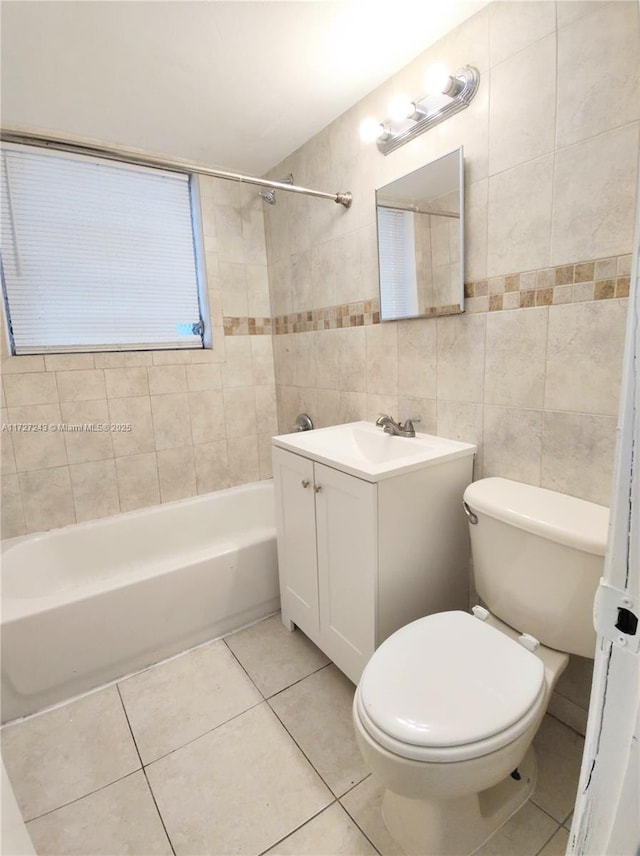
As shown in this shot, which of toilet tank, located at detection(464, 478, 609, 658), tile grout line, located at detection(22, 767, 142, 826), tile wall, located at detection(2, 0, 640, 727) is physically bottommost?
tile grout line, located at detection(22, 767, 142, 826)

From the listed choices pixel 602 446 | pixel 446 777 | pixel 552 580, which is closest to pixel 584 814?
pixel 446 777

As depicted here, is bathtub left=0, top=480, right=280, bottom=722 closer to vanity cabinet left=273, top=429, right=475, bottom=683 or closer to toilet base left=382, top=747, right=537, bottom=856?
vanity cabinet left=273, top=429, right=475, bottom=683

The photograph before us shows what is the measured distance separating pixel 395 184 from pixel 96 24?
1079mm

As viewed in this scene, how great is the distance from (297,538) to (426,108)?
1612 millimetres

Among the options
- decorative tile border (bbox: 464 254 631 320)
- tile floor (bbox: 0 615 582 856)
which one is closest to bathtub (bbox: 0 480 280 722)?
tile floor (bbox: 0 615 582 856)

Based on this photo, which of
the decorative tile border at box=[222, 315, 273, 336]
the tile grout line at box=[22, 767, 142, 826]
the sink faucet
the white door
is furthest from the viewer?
the decorative tile border at box=[222, 315, 273, 336]

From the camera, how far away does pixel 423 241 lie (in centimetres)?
153

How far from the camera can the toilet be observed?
0.84m

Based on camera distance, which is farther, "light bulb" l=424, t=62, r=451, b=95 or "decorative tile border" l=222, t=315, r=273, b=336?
"decorative tile border" l=222, t=315, r=273, b=336

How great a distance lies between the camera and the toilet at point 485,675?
2.77ft

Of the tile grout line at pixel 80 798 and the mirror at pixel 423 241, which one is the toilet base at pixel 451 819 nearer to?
the tile grout line at pixel 80 798

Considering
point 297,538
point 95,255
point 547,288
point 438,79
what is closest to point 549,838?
point 297,538

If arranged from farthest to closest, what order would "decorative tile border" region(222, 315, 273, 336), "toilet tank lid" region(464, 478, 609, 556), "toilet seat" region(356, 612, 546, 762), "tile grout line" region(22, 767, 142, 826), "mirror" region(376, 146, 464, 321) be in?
"decorative tile border" region(222, 315, 273, 336)
"mirror" region(376, 146, 464, 321)
"tile grout line" region(22, 767, 142, 826)
"toilet tank lid" region(464, 478, 609, 556)
"toilet seat" region(356, 612, 546, 762)

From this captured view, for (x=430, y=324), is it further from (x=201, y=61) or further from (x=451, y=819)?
(x=451, y=819)
